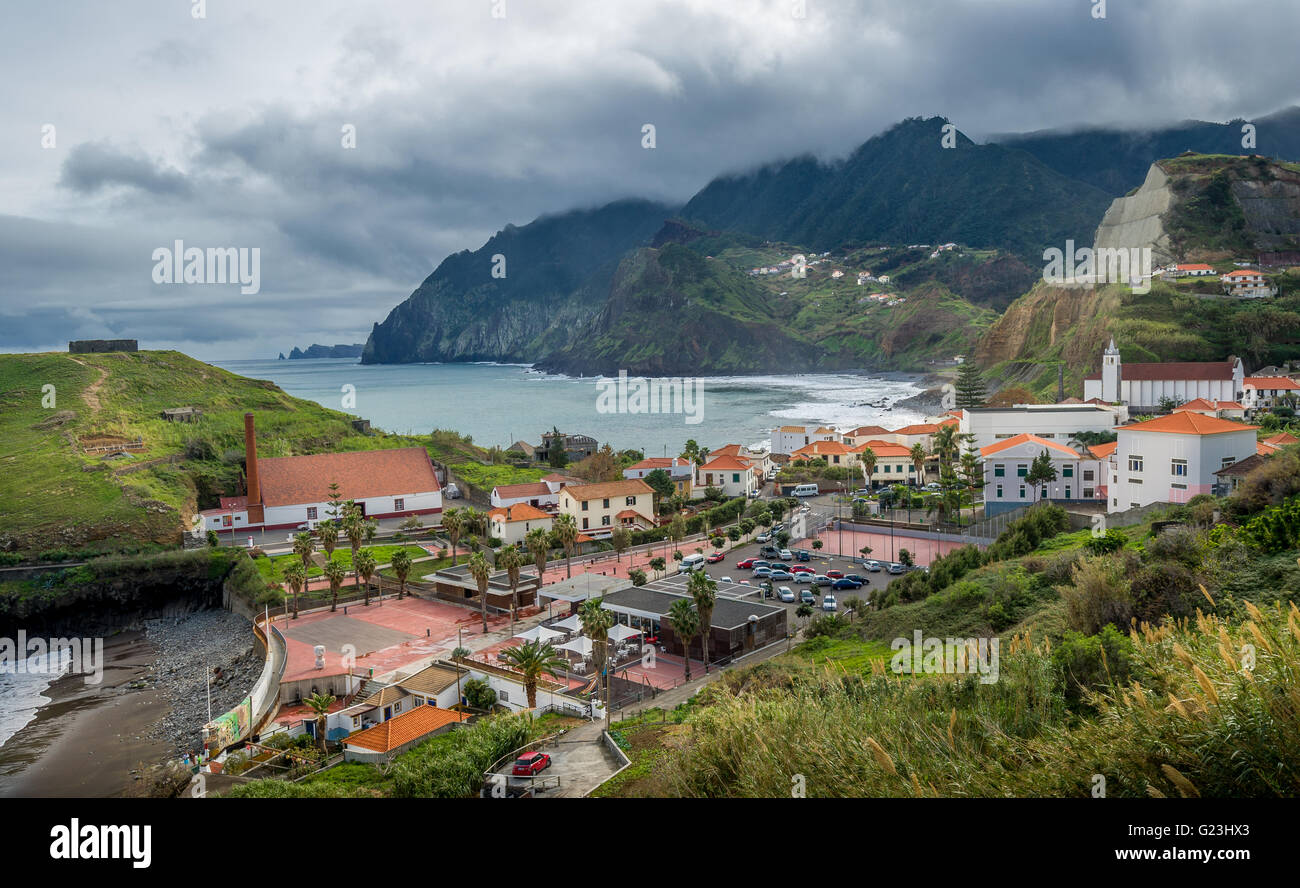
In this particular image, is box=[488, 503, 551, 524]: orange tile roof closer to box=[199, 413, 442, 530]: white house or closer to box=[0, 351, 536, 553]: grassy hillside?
box=[199, 413, 442, 530]: white house

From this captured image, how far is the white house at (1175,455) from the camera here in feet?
86.0

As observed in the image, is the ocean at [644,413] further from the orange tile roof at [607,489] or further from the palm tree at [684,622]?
the palm tree at [684,622]

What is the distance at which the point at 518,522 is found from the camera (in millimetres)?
36875

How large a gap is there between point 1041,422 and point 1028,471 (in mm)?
13025

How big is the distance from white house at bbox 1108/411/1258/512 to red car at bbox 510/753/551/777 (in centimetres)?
2427

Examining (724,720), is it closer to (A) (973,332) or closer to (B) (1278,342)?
(B) (1278,342)

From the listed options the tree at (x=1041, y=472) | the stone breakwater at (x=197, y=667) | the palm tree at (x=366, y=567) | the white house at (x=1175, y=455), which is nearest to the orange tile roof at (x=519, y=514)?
the palm tree at (x=366, y=567)

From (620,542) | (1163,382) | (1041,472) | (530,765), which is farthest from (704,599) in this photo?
(1163,382)

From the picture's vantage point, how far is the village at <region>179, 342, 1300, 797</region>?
58.7ft

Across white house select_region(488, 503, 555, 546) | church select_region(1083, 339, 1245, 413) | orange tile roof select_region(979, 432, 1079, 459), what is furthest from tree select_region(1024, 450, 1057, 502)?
church select_region(1083, 339, 1245, 413)

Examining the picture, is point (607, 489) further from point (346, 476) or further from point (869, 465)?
point (869, 465)

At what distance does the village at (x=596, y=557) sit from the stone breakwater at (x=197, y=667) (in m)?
1.21
